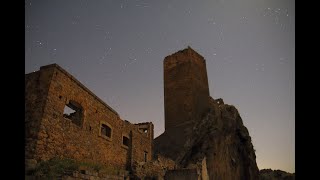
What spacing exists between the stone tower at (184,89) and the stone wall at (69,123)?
14.1 m

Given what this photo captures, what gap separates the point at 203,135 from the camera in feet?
94.2

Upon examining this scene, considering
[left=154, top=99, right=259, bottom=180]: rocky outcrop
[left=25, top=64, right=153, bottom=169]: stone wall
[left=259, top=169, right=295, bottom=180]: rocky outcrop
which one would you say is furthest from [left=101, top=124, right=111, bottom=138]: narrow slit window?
[left=259, top=169, right=295, bottom=180]: rocky outcrop

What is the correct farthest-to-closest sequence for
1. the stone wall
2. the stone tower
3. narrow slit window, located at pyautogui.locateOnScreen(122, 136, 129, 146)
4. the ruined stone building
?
the stone tower
narrow slit window, located at pyautogui.locateOnScreen(122, 136, 129, 146)
the ruined stone building
the stone wall

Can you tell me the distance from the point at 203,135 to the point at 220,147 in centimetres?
322

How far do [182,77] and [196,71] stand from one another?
5.84ft

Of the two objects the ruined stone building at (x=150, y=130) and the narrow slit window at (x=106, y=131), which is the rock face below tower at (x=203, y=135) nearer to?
the ruined stone building at (x=150, y=130)

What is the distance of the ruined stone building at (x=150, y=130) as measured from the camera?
10008 millimetres

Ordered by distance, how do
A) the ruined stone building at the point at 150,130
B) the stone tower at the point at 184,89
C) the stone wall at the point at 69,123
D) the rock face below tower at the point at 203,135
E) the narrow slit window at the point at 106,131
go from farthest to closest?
the stone tower at the point at 184,89 < the rock face below tower at the point at 203,135 < the narrow slit window at the point at 106,131 < the ruined stone building at the point at 150,130 < the stone wall at the point at 69,123

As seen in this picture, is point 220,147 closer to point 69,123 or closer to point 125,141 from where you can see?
point 125,141

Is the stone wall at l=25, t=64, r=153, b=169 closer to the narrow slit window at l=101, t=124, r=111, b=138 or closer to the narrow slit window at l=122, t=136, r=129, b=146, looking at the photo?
the narrow slit window at l=101, t=124, r=111, b=138

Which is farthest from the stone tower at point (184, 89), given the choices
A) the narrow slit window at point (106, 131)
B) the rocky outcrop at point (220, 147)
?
the narrow slit window at point (106, 131)

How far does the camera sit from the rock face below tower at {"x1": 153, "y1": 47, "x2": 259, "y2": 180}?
27734mm

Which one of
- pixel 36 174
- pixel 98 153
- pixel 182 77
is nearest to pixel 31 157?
pixel 36 174
